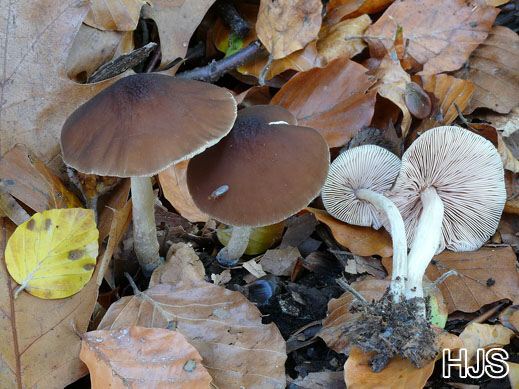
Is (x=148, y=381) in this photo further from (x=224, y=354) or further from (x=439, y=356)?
(x=439, y=356)

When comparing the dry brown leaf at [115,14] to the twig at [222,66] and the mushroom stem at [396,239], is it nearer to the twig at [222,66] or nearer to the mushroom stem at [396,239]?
the twig at [222,66]

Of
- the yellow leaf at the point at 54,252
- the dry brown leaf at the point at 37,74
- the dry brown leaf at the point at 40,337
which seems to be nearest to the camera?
the dry brown leaf at the point at 40,337

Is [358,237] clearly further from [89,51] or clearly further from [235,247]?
[89,51]

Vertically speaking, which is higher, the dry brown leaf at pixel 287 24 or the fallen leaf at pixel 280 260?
the dry brown leaf at pixel 287 24

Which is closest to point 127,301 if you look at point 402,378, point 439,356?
point 402,378

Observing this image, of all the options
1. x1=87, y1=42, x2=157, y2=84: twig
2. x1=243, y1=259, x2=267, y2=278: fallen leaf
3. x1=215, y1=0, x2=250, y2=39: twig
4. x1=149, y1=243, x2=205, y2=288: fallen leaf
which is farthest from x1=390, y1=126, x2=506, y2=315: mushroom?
x1=87, y1=42, x2=157, y2=84: twig

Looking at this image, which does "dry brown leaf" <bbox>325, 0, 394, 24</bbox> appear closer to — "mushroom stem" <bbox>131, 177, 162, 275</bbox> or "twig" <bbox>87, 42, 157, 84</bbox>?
"twig" <bbox>87, 42, 157, 84</bbox>

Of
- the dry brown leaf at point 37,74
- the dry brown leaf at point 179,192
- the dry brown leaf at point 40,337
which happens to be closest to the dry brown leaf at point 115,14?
the dry brown leaf at point 37,74
